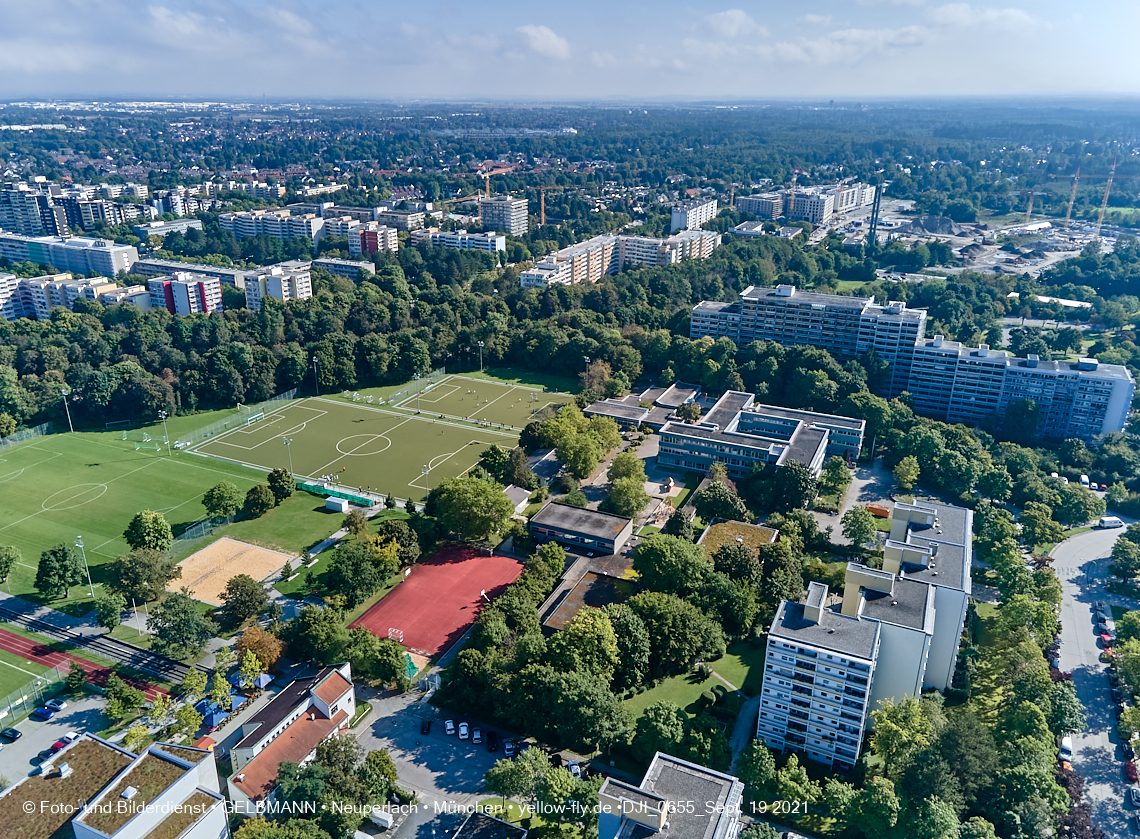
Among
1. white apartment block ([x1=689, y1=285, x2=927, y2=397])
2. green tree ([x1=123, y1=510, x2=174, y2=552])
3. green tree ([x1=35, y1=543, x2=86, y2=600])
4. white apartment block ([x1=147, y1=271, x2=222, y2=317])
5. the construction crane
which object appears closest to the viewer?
green tree ([x1=35, y1=543, x2=86, y2=600])

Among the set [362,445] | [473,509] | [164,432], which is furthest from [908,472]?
[164,432]

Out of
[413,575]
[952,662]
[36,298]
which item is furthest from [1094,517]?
[36,298]

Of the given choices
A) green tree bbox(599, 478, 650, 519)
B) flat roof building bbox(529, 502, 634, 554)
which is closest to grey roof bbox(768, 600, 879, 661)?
flat roof building bbox(529, 502, 634, 554)

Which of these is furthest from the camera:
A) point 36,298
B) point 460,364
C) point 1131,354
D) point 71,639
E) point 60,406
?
point 36,298

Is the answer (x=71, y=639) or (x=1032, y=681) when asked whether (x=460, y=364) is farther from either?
(x=1032, y=681)

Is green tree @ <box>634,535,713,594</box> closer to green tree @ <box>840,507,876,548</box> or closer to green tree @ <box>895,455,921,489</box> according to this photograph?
green tree @ <box>840,507,876,548</box>

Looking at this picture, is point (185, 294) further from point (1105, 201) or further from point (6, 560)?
point (1105, 201)
